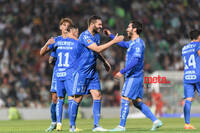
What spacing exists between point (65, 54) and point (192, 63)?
295cm

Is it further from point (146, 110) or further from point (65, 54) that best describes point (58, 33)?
point (146, 110)

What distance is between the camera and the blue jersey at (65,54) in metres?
11.0

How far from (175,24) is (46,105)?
9.67 metres

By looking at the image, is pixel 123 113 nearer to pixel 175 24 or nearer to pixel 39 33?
pixel 39 33

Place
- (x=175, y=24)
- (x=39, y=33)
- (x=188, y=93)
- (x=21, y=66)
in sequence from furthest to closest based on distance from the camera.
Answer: (x=175, y=24) → (x=39, y=33) → (x=21, y=66) → (x=188, y=93)

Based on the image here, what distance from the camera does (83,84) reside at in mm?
9992

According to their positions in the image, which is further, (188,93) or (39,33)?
(39,33)

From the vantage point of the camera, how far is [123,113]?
Result: 9.91 m

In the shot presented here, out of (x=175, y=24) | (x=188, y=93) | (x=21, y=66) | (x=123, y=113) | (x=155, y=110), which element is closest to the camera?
(x=123, y=113)

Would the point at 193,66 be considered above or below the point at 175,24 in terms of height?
below

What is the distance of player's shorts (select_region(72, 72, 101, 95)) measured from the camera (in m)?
9.99

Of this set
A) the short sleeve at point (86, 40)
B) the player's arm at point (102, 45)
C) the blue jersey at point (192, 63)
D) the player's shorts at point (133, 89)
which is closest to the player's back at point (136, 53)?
the player's shorts at point (133, 89)

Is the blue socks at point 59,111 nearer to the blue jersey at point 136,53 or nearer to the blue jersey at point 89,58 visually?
the blue jersey at point 89,58

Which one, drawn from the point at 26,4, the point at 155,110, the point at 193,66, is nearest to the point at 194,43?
the point at 193,66
